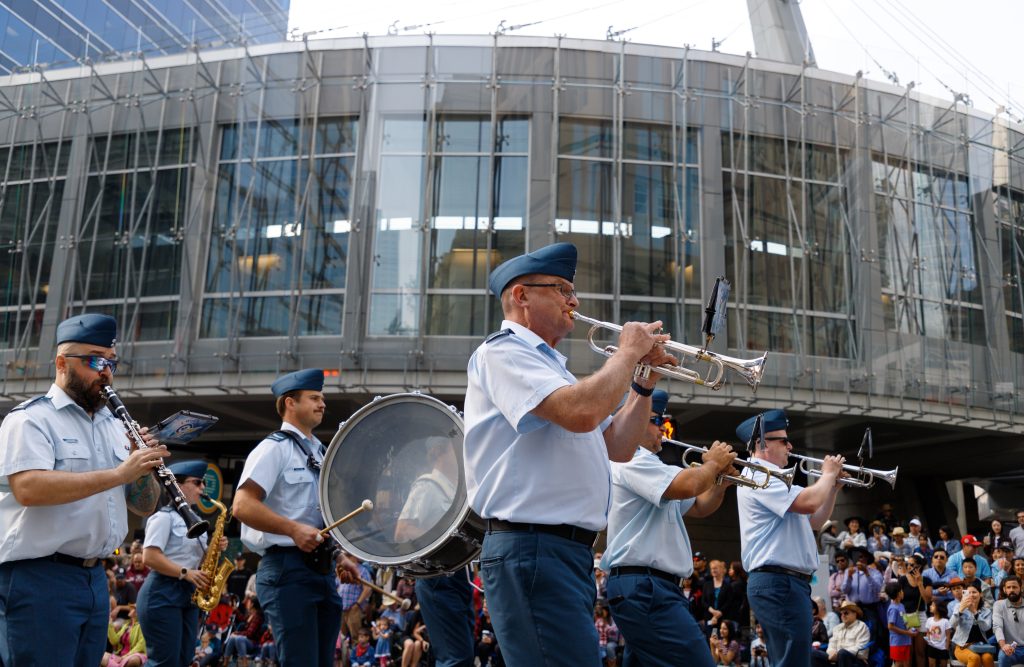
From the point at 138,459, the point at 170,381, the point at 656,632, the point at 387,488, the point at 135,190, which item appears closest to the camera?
the point at 138,459

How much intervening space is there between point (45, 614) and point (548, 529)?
2.40 metres

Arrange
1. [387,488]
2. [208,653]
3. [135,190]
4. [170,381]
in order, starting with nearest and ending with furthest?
[387,488]
[208,653]
[170,381]
[135,190]

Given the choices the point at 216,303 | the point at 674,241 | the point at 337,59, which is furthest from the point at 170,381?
the point at 674,241

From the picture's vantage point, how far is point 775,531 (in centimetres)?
736

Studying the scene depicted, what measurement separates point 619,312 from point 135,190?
1369cm

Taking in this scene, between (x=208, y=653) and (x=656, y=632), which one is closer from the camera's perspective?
(x=656, y=632)

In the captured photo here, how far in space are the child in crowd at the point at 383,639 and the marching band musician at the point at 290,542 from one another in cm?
1063

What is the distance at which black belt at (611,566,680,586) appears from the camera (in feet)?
19.5

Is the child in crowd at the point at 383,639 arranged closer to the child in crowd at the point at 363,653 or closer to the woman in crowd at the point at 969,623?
the child in crowd at the point at 363,653

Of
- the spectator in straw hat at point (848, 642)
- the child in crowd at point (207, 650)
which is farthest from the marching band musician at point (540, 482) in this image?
the child in crowd at point (207, 650)

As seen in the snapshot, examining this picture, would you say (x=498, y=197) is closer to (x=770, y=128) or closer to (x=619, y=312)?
(x=619, y=312)

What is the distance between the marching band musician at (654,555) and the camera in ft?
17.7

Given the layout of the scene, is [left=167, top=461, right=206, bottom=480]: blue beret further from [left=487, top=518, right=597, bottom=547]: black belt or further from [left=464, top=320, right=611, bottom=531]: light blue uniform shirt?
[left=487, top=518, right=597, bottom=547]: black belt

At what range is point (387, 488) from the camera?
6.13m
